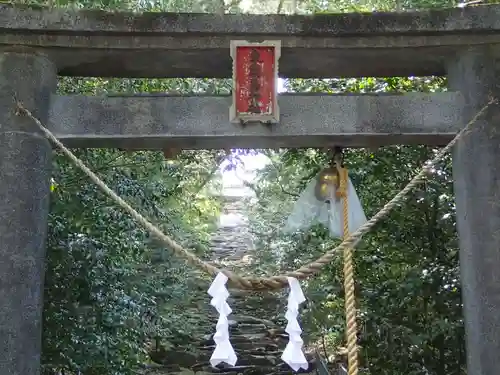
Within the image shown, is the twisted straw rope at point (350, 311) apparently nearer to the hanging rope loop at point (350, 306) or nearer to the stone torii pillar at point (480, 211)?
the hanging rope loop at point (350, 306)

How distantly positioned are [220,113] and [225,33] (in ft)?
1.55

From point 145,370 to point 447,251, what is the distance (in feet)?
16.5

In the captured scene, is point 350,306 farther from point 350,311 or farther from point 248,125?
point 248,125

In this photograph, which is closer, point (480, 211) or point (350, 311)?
point (350, 311)

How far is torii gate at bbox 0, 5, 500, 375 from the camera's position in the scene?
3.11 meters

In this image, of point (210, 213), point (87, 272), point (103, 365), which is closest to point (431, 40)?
point (87, 272)

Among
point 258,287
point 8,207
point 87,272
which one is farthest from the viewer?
point 87,272

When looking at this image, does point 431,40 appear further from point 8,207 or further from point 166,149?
point 8,207

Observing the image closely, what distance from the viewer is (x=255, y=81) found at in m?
3.21

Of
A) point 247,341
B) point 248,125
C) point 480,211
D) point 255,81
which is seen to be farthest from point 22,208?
point 247,341

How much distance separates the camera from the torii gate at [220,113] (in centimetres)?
311

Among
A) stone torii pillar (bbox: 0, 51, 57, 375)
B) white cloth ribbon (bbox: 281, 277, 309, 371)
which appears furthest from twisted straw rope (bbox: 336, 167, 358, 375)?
stone torii pillar (bbox: 0, 51, 57, 375)

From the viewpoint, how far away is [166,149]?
3.46m

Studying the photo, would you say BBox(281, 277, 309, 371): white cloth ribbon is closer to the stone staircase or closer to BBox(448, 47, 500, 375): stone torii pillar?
BBox(448, 47, 500, 375): stone torii pillar
